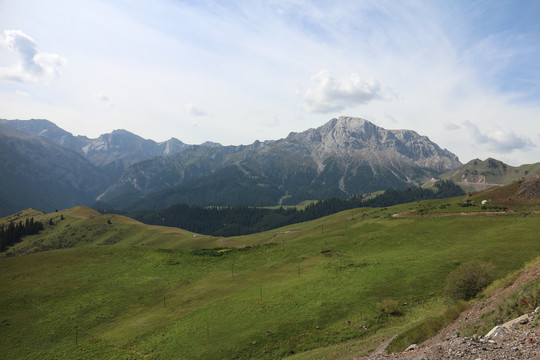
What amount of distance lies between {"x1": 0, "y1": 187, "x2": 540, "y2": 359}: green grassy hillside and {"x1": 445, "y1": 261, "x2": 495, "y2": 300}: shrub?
2.82 m

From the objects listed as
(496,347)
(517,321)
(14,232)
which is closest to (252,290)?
(517,321)

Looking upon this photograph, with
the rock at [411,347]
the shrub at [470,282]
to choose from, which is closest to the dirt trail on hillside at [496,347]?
the rock at [411,347]

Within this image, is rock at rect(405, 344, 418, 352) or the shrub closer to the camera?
rock at rect(405, 344, 418, 352)

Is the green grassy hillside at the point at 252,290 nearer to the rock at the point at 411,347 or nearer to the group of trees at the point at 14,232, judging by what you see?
the rock at the point at 411,347

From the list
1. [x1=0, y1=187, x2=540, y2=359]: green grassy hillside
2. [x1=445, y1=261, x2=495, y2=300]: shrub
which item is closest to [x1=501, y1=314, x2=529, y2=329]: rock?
[x1=0, y1=187, x2=540, y2=359]: green grassy hillside

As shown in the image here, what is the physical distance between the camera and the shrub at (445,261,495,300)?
3662cm

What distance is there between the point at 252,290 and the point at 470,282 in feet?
116

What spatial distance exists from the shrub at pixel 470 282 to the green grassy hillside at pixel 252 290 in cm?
282

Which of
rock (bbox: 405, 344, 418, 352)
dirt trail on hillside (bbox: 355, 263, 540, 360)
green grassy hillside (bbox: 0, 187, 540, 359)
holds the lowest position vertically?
green grassy hillside (bbox: 0, 187, 540, 359)

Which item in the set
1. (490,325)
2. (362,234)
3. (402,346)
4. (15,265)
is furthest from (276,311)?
(15,265)

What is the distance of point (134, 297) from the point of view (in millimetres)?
59562

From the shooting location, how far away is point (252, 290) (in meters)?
55.0

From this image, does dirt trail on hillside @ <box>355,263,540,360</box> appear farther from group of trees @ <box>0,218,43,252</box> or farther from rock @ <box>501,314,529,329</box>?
group of trees @ <box>0,218,43,252</box>

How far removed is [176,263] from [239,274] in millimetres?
20824
